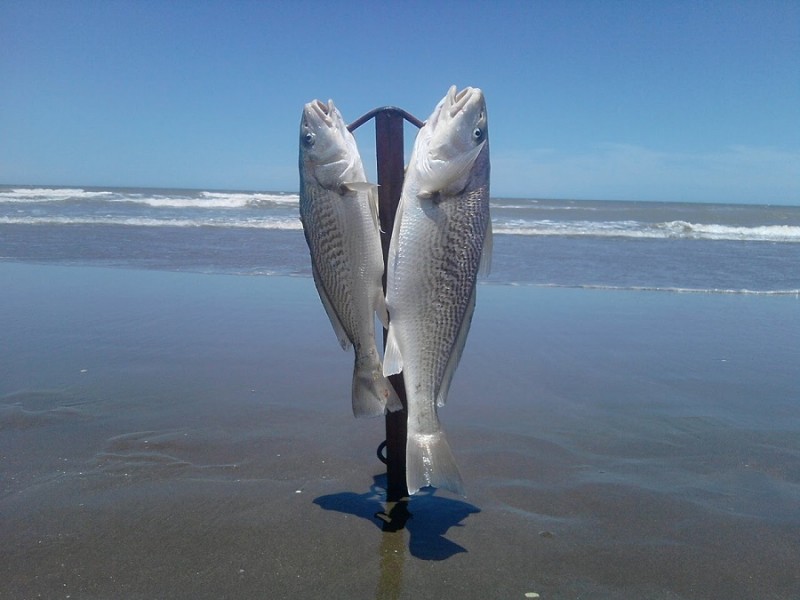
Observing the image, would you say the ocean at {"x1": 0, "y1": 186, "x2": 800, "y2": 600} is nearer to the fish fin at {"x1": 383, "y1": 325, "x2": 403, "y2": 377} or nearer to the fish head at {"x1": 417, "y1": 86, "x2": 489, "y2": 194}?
the fish fin at {"x1": 383, "y1": 325, "x2": 403, "y2": 377}

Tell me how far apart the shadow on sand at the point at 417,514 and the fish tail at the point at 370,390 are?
897 millimetres

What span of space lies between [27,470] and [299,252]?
12.2 m

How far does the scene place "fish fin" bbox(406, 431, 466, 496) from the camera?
281 centimetres

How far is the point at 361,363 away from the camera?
2961 mm

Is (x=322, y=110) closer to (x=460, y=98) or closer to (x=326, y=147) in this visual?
(x=326, y=147)

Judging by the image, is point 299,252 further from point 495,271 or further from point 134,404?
point 134,404

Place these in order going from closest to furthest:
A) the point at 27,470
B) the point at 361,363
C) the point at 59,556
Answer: the point at 361,363 → the point at 59,556 → the point at 27,470

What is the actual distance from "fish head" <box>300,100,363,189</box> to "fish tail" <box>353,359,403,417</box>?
2.78ft

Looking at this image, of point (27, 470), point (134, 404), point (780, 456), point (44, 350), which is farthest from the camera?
point (44, 350)

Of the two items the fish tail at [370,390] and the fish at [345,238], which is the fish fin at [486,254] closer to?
the fish at [345,238]

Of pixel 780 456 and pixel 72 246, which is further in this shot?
pixel 72 246

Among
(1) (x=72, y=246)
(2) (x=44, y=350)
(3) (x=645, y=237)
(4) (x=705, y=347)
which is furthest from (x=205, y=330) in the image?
(3) (x=645, y=237)

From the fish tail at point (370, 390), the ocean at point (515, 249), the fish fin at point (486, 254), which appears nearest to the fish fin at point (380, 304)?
the fish tail at point (370, 390)

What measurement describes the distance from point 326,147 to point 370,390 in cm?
111
